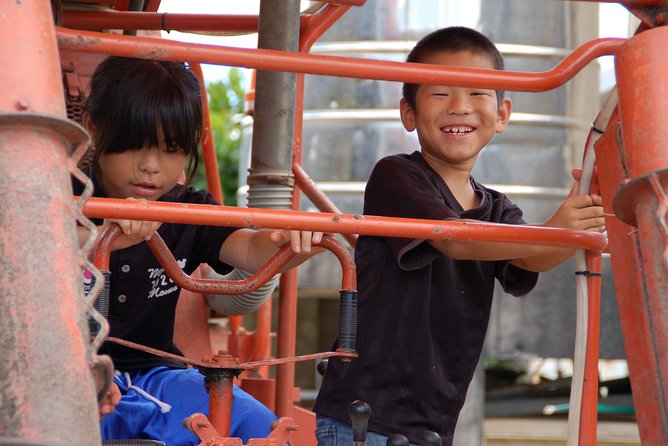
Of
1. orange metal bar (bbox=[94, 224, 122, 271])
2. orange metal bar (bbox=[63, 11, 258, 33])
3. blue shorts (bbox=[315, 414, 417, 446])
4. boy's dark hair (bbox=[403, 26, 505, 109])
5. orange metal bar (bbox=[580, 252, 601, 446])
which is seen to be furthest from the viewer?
orange metal bar (bbox=[63, 11, 258, 33])

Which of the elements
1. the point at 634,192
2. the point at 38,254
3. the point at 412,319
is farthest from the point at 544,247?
the point at 38,254

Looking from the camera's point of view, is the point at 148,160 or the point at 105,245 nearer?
the point at 105,245

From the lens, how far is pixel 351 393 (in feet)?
6.44

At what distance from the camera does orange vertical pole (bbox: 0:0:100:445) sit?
0.91 metres

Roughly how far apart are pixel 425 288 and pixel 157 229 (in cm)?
53

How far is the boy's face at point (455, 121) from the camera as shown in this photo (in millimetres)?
2076

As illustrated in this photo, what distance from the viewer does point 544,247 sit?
169cm

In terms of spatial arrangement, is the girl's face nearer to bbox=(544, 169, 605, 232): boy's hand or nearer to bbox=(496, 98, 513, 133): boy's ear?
bbox=(496, 98, 513, 133): boy's ear

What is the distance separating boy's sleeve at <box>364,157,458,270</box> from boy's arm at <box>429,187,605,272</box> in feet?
0.14

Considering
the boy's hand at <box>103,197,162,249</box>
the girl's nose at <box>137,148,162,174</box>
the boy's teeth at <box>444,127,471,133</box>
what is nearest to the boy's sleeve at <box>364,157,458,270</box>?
the boy's teeth at <box>444,127,471,133</box>

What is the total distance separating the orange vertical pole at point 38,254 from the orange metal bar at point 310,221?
19 centimetres

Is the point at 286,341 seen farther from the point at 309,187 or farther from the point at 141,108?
the point at 141,108

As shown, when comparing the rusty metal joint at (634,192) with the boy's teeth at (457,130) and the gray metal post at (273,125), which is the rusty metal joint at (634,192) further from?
the gray metal post at (273,125)

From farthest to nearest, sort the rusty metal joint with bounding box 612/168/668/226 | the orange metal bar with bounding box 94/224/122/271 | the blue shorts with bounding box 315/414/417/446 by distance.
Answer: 1. the blue shorts with bounding box 315/414/417/446
2. the orange metal bar with bounding box 94/224/122/271
3. the rusty metal joint with bounding box 612/168/668/226
